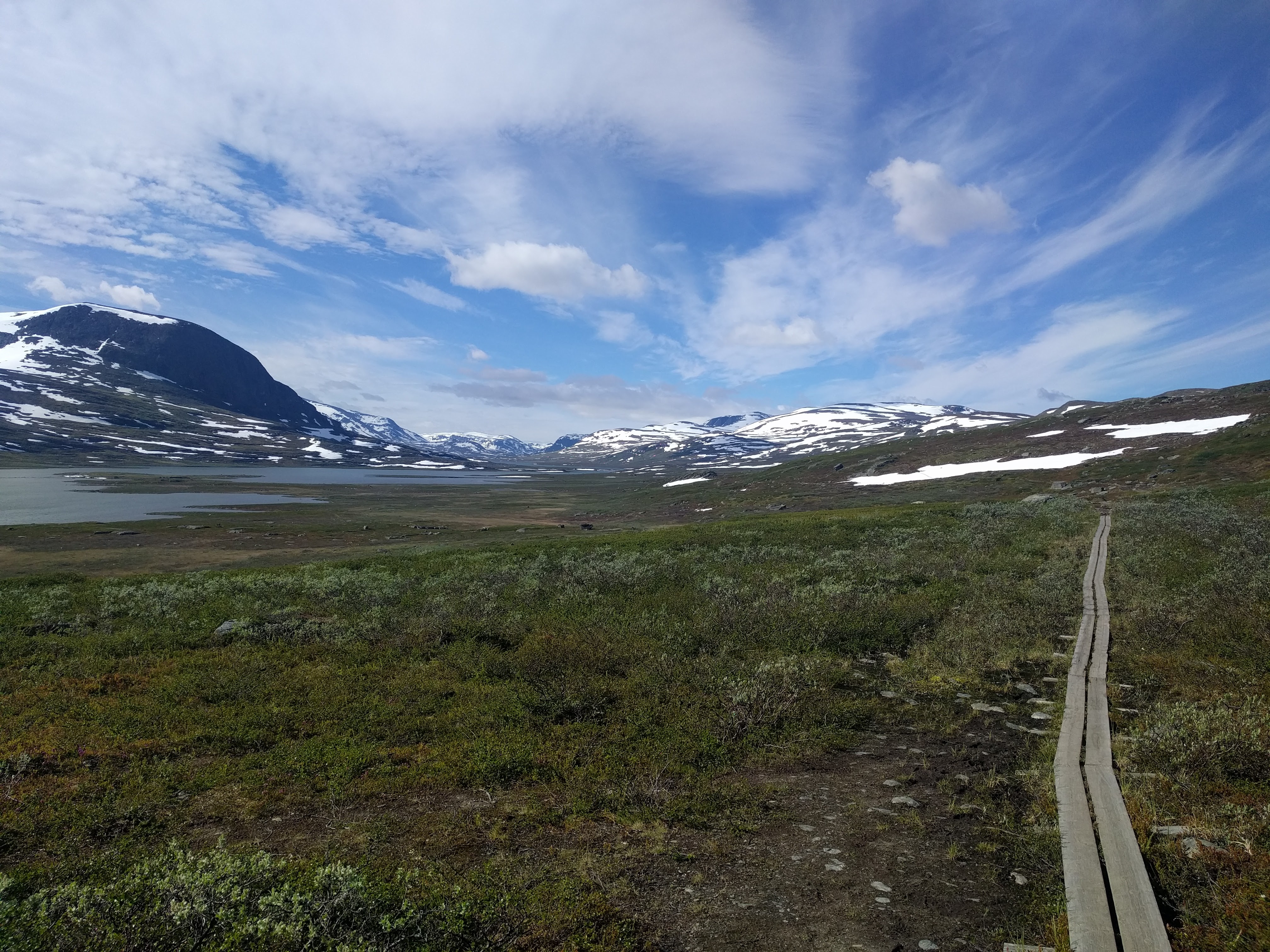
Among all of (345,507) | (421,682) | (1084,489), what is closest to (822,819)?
(421,682)

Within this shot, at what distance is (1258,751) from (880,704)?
594cm

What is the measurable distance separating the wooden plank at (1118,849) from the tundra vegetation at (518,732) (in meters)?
0.31

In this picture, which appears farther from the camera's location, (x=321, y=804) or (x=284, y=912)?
(x=321, y=804)

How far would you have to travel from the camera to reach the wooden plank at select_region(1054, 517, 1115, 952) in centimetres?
584

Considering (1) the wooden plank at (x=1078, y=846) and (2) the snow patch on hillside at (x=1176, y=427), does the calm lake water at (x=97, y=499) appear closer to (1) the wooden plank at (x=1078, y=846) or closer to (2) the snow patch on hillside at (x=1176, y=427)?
(1) the wooden plank at (x=1078, y=846)

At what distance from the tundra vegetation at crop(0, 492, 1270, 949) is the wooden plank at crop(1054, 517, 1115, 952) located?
0.28 meters

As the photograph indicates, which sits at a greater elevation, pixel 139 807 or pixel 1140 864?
pixel 1140 864

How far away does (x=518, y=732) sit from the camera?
11969mm

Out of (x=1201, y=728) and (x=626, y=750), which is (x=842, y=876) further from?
(x=1201, y=728)

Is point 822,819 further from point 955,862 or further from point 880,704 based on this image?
point 880,704

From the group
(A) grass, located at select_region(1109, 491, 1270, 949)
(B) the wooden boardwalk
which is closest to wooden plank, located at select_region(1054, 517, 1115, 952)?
(B) the wooden boardwalk

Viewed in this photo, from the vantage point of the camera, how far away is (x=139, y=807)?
9180 millimetres

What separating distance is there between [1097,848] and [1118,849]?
213 millimetres

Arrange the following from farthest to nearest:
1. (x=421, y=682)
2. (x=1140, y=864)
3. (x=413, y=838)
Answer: (x=421, y=682), (x=413, y=838), (x=1140, y=864)
